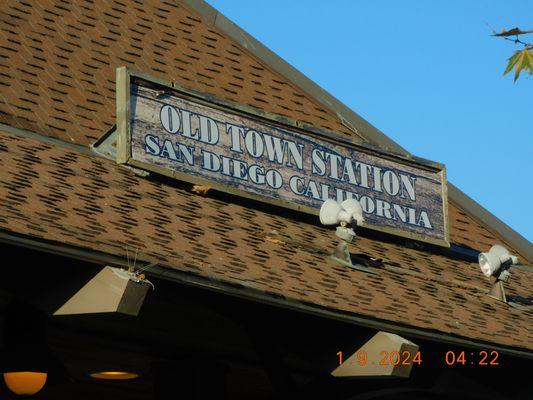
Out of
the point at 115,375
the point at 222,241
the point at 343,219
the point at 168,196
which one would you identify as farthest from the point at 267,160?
the point at 115,375

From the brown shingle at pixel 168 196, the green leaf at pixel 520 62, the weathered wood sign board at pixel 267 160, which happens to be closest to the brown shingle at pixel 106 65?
the brown shingle at pixel 168 196

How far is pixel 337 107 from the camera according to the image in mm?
12883

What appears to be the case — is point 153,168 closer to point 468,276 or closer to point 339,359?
point 339,359

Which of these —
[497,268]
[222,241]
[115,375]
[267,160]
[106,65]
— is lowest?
[115,375]

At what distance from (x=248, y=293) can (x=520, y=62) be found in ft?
7.03

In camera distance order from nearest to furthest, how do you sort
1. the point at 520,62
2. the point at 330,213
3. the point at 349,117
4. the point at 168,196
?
the point at 520,62
the point at 168,196
the point at 330,213
the point at 349,117

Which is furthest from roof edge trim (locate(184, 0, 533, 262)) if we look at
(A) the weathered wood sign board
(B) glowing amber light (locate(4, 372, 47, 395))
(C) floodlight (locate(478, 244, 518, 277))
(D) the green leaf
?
(D) the green leaf

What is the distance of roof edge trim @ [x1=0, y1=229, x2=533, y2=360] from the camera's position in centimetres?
663

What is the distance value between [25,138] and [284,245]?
2200 millimetres

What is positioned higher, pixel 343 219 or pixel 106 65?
pixel 106 65

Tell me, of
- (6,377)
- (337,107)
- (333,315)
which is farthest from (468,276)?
(6,377)

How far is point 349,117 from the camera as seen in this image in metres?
12.9

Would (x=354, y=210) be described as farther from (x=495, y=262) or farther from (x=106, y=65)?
(x=106, y=65)

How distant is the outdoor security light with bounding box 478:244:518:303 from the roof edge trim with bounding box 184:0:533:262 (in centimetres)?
235
